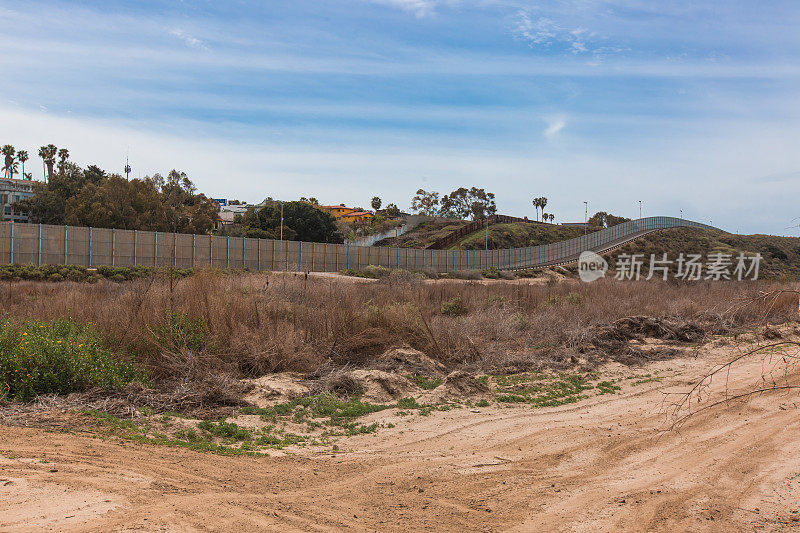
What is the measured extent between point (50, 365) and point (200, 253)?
109 feet

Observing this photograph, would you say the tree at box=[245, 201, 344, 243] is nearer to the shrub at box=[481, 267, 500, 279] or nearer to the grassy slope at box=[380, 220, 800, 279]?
the grassy slope at box=[380, 220, 800, 279]

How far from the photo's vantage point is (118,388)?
29.5 ft

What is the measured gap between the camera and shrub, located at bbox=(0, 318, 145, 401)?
8.51m

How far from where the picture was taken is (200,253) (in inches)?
1598

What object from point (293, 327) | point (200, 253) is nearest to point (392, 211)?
point (200, 253)

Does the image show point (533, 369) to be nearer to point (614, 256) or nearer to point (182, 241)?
point (182, 241)

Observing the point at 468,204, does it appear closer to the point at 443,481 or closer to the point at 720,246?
the point at 720,246

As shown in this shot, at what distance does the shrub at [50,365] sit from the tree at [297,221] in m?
61.6

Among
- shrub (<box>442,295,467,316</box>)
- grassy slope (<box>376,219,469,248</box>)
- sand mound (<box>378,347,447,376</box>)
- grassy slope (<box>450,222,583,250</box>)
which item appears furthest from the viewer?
grassy slope (<box>376,219,469,248</box>)

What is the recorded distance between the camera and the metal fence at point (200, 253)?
34.2 metres

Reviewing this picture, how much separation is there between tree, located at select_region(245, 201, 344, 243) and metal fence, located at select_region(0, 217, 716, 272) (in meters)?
20.2

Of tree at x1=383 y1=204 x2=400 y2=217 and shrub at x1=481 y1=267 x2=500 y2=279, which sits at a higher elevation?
tree at x1=383 y1=204 x2=400 y2=217

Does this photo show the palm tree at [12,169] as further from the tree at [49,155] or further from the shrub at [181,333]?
the shrub at [181,333]

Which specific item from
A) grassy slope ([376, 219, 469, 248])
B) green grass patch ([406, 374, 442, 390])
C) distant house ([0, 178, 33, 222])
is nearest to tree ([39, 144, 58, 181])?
distant house ([0, 178, 33, 222])
